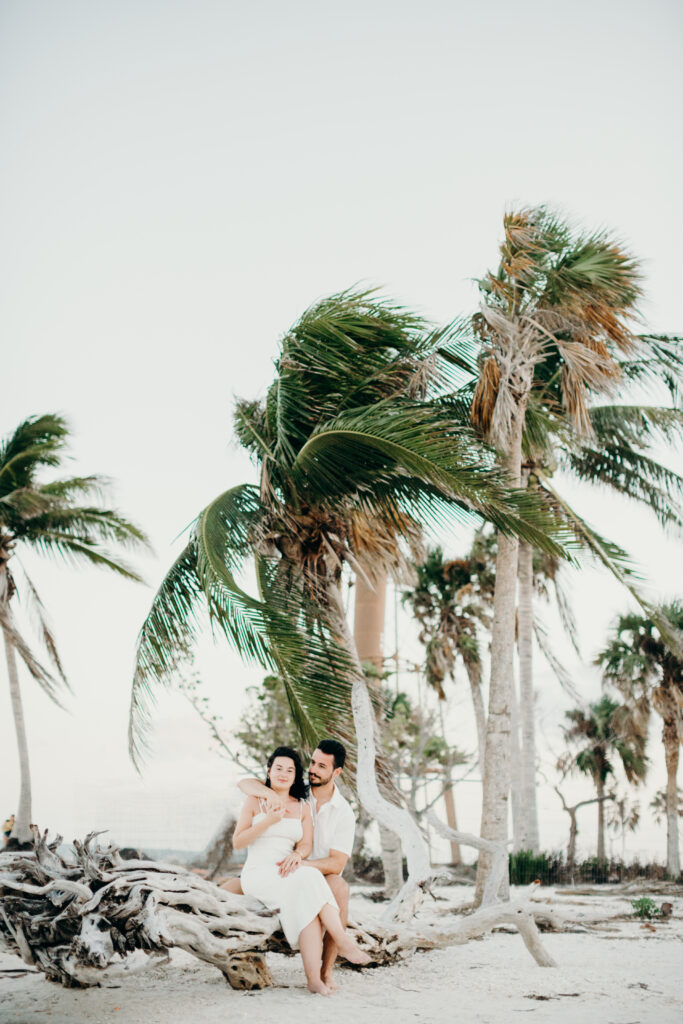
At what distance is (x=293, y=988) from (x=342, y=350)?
802cm

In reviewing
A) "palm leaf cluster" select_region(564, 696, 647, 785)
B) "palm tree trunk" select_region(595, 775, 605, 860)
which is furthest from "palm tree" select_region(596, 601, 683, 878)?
"palm tree trunk" select_region(595, 775, 605, 860)

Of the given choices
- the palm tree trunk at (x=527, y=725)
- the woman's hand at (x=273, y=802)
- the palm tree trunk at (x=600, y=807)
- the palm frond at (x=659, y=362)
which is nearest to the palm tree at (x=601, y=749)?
the palm tree trunk at (x=600, y=807)

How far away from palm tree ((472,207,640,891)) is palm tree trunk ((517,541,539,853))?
5.48m

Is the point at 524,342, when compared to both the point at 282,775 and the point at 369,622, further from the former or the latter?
the point at 369,622

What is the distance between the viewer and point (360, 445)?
1009cm

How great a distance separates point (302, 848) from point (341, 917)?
58 centimetres

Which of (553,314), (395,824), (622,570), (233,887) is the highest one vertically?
(553,314)

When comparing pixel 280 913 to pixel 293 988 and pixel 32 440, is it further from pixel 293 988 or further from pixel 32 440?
pixel 32 440

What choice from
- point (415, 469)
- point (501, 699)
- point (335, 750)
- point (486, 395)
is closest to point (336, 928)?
point (335, 750)

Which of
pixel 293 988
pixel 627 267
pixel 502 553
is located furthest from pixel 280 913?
pixel 627 267

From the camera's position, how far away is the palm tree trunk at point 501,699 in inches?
456

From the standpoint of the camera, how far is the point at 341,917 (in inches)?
247

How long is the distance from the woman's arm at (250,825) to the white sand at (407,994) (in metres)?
1.00

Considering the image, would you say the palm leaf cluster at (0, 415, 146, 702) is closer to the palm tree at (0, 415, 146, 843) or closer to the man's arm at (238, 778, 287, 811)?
the palm tree at (0, 415, 146, 843)
